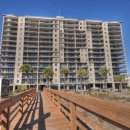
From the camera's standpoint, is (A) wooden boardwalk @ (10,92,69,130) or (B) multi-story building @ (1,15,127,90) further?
(B) multi-story building @ (1,15,127,90)

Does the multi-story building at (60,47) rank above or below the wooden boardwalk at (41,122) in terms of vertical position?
above

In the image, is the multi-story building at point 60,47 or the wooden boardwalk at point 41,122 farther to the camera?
the multi-story building at point 60,47

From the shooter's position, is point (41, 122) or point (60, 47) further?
point (60, 47)

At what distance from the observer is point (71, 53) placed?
88.1 m

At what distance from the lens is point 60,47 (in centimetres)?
8762

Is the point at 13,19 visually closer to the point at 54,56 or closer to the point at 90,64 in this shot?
the point at 54,56

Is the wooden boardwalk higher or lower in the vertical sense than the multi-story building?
lower

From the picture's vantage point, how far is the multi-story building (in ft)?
271

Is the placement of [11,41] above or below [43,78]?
above

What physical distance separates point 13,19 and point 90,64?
44425 millimetres

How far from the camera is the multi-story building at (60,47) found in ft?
271

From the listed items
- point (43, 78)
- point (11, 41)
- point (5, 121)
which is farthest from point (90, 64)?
point (5, 121)

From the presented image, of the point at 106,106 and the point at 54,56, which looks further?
the point at 54,56

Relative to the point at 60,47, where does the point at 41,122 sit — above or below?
below
